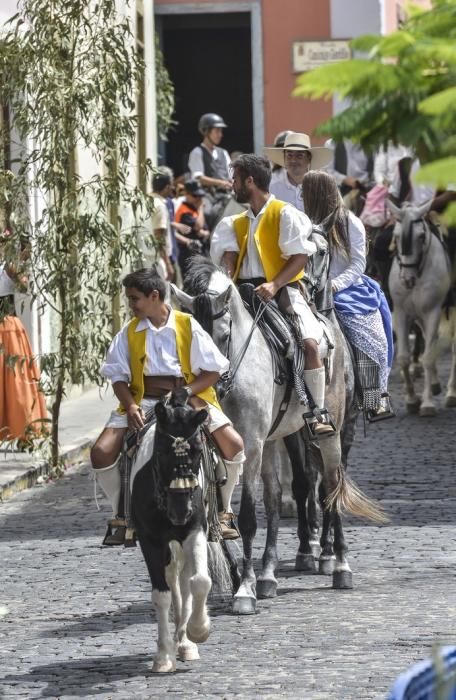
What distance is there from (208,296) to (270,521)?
4.75 feet

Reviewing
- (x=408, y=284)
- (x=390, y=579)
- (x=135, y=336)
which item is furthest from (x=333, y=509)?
(x=408, y=284)

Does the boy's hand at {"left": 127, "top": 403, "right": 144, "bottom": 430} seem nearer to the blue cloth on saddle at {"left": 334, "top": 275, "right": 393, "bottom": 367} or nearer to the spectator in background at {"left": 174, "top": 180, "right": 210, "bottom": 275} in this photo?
the blue cloth on saddle at {"left": 334, "top": 275, "right": 393, "bottom": 367}

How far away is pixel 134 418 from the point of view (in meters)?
9.14

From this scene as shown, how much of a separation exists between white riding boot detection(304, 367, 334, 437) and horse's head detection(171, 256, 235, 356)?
0.86m

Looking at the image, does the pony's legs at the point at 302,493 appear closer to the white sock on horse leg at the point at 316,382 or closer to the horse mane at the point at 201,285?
the white sock on horse leg at the point at 316,382

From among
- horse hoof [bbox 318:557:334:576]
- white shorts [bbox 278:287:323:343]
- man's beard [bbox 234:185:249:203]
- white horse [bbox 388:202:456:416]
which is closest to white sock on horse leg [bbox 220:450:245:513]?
white shorts [bbox 278:287:323:343]

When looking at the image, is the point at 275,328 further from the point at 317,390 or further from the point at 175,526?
the point at 175,526

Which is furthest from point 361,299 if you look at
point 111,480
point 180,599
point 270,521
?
point 180,599

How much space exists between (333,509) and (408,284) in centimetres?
884

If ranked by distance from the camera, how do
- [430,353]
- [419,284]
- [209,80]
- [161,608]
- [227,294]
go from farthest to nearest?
1. [209,80]
2. [419,284]
3. [430,353]
4. [227,294]
5. [161,608]

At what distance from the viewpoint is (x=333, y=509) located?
11.1 metres

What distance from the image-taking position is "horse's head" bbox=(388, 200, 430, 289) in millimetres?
19719

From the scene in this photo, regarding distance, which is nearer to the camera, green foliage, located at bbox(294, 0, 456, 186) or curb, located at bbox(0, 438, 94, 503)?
green foliage, located at bbox(294, 0, 456, 186)

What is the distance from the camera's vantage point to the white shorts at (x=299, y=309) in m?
10.8
